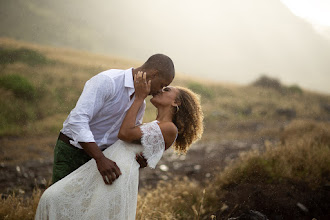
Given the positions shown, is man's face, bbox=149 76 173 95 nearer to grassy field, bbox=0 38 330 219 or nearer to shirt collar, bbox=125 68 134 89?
shirt collar, bbox=125 68 134 89

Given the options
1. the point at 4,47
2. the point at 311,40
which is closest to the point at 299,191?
the point at 4,47

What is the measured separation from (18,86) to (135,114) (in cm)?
1134

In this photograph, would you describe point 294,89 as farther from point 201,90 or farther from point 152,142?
point 152,142

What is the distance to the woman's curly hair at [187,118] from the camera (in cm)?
311

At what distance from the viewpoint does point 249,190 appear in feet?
15.8

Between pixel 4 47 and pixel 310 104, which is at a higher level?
pixel 4 47

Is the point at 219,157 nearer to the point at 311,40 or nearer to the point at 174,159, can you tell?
the point at 174,159

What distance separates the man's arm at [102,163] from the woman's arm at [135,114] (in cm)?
26

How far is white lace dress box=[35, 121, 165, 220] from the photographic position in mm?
2424

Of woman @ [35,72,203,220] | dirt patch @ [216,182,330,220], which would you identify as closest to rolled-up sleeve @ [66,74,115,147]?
woman @ [35,72,203,220]

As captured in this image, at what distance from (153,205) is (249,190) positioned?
176 cm

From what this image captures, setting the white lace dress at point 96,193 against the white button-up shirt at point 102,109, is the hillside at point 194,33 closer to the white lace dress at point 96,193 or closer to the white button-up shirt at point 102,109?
the white button-up shirt at point 102,109

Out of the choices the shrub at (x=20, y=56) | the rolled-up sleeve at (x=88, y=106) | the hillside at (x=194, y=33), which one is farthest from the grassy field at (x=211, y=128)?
the hillside at (x=194, y=33)

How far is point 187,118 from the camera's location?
314 cm
